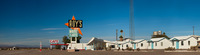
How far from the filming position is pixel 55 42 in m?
73.8

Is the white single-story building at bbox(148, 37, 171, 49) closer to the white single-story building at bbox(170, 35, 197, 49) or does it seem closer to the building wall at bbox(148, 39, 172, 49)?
the building wall at bbox(148, 39, 172, 49)

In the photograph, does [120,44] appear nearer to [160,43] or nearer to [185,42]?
[160,43]

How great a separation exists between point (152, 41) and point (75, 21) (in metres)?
24.2

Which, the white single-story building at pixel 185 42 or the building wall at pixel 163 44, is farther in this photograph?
the building wall at pixel 163 44

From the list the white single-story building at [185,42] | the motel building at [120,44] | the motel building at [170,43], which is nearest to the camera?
the white single-story building at [185,42]

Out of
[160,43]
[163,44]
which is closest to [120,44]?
[160,43]

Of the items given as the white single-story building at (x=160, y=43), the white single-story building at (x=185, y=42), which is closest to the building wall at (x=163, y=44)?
the white single-story building at (x=160, y=43)

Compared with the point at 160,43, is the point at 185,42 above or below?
above

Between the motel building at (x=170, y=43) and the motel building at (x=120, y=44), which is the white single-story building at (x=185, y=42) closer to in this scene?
the motel building at (x=170, y=43)

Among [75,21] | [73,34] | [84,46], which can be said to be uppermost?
[75,21]

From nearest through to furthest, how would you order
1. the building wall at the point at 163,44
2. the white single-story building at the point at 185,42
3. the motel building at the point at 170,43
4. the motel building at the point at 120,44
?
the white single-story building at the point at 185,42
the motel building at the point at 170,43
the building wall at the point at 163,44
the motel building at the point at 120,44

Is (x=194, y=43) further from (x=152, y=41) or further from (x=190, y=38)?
(x=152, y=41)

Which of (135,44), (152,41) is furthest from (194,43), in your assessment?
(135,44)

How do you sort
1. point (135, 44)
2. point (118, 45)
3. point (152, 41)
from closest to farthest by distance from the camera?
1. point (152, 41)
2. point (135, 44)
3. point (118, 45)
